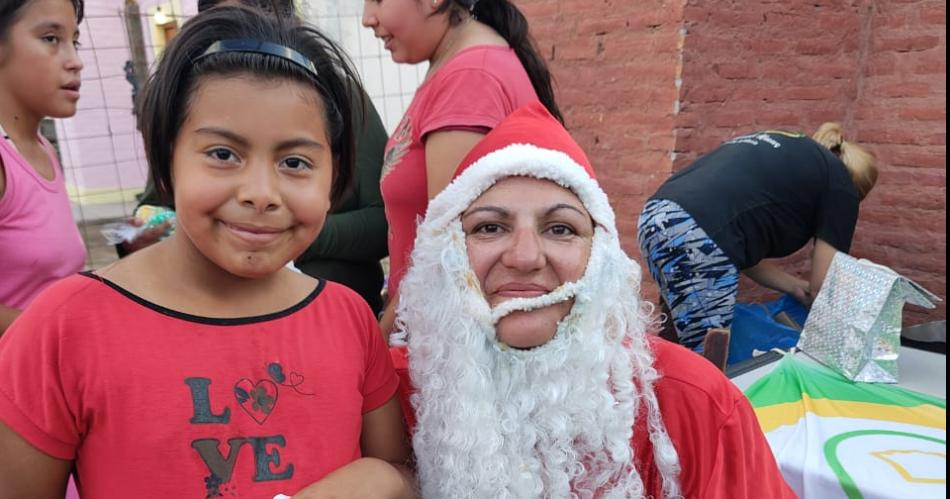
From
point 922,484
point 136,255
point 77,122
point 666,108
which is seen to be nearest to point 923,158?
point 666,108

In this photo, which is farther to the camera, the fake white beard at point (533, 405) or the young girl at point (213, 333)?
the fake white beard at point (533, 405)

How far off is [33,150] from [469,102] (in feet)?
3.85

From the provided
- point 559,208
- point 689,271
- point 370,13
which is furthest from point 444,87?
point 689,271

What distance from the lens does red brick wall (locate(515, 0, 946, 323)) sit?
3.35 metres

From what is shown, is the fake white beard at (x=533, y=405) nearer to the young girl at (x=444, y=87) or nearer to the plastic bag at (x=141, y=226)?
the young girl at (x=444, y=87)

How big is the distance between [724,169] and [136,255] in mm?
2448

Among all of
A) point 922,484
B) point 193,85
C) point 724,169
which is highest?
point 193,85

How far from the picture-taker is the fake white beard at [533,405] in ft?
4.23

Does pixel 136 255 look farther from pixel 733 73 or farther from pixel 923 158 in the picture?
pixel 923 158

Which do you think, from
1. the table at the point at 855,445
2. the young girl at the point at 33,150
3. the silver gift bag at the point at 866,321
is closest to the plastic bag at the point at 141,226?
the young girl at the point at 33,150

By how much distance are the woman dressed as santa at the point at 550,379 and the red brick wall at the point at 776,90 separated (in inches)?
88.8

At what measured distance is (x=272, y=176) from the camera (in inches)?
39.8

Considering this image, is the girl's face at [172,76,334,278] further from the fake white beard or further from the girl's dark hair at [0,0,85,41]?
the girl's dark hair at [0,0,85,41]

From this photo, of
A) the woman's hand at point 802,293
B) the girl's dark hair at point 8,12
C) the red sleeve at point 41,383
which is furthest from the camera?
the woman's hand at point 802,293
